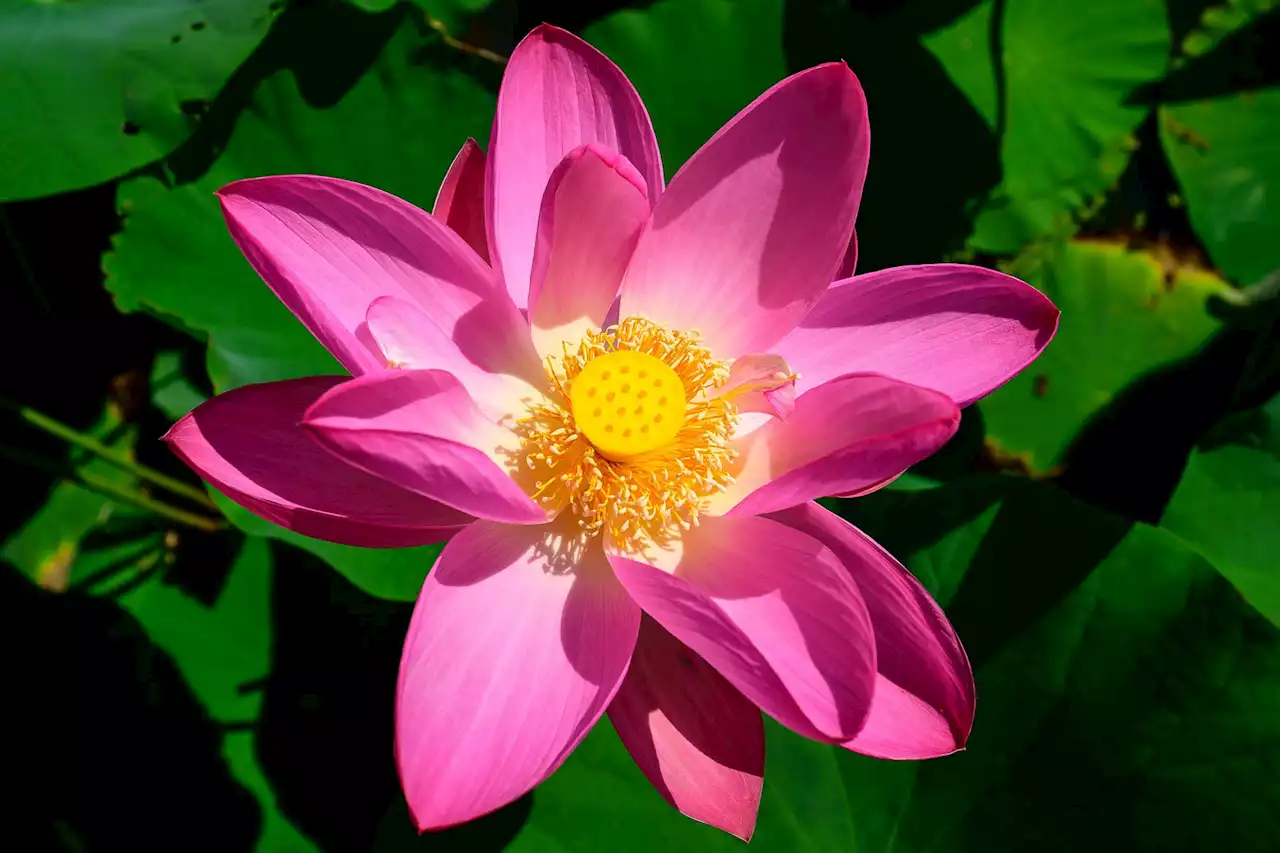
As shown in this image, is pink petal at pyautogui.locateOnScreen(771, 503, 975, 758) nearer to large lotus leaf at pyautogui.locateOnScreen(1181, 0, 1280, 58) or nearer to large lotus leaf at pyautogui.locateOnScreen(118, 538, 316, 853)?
large lotus leaf at pyautogui.locateOnScreen(118, 538, 316, 853)

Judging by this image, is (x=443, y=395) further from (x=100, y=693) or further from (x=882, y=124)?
(x=100, y=693)

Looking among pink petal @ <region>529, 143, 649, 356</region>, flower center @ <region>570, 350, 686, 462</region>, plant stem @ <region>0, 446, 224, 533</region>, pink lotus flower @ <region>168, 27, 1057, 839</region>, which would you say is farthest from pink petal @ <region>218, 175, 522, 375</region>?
plant stem @ <region>0, 446, 224, 533</region>

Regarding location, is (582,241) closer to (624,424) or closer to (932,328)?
(624,424)

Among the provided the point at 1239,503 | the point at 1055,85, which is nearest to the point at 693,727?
the point at 1239,503

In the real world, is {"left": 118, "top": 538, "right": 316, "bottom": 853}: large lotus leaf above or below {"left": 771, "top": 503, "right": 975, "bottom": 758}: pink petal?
below

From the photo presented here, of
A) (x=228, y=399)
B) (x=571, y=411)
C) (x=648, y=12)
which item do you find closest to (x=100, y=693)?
(x=228, y=399)

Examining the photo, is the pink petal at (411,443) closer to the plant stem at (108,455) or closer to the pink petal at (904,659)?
the pink petal at (904,659)
